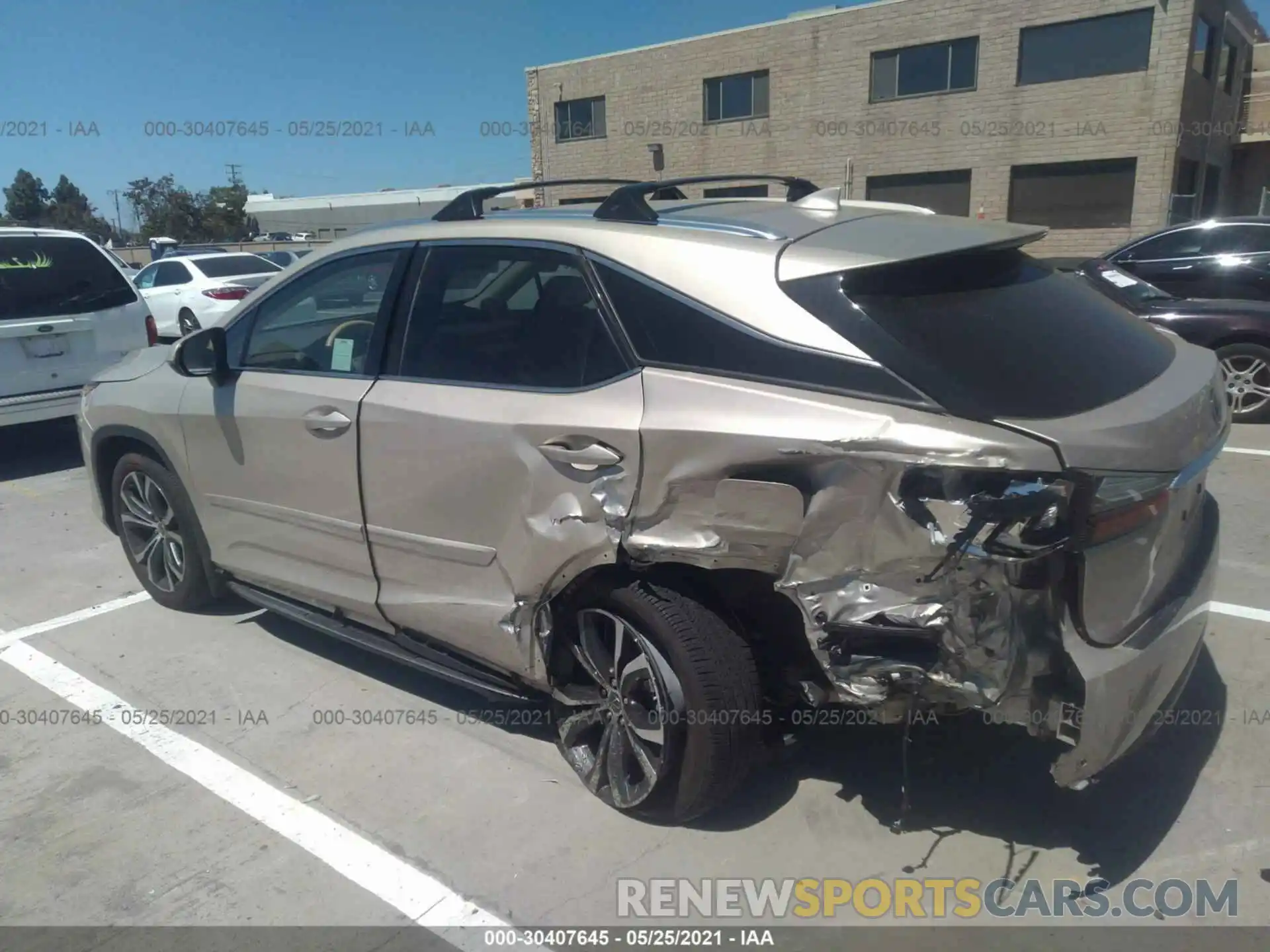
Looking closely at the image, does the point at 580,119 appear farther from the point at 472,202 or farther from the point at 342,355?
the point at 342,355

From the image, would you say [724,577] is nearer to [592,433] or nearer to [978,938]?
[592,433]

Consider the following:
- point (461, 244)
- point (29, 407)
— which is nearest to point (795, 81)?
point (29, 407)

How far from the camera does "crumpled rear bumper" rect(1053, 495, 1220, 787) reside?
2.31 metres

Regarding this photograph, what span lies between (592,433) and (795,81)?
27622mm

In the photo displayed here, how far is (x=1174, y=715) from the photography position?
343 centimetres

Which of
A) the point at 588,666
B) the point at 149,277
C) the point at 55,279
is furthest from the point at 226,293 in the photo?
the point at 588,666

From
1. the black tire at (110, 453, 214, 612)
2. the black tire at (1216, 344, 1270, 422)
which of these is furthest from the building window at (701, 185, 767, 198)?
the black tire at (110, 453, 214, 612)

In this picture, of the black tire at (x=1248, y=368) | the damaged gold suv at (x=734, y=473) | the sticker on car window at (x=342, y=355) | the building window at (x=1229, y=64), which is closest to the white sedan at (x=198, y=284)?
the sticker on car window at (x=342, y=355)

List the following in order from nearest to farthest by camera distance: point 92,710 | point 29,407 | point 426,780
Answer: point 426,780 < point 92,710 < point 29,407

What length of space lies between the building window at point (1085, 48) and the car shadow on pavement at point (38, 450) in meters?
23.3

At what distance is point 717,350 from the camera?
266 centimetres

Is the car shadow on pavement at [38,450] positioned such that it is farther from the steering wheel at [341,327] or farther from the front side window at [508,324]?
the front side window at [508,324]

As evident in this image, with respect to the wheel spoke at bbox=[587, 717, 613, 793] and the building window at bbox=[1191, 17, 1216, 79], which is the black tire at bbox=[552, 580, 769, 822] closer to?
the wheel spoke at bbox=[587, 717, 613, 793]

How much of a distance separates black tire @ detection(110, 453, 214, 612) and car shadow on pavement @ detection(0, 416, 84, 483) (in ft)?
9.41
